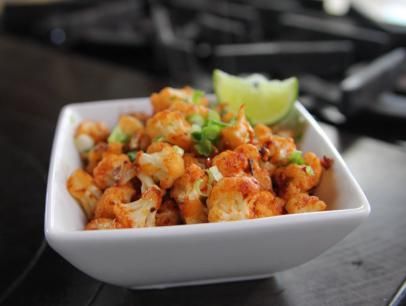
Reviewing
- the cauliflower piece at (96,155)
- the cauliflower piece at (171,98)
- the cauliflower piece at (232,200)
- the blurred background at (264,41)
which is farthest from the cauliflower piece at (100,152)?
the blurred background at (264,41)

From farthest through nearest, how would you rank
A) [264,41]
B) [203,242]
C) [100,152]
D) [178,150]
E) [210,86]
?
1. [264,41]
2. [210,86]
3. [100,152]
4. [178,150]
5. [203,242]

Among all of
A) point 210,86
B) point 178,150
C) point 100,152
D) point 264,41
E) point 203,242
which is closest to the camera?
point 203,242

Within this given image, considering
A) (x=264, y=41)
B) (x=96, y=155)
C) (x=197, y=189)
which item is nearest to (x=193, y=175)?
(x=197, y=189)

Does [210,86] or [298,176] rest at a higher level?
[298,176]

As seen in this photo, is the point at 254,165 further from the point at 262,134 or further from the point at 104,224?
the point at 104,224

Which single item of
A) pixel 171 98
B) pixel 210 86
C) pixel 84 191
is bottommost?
pixel 210 86

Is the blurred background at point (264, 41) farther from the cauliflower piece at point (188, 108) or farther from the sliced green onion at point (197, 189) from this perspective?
the sliced green onion at point (197, 189)

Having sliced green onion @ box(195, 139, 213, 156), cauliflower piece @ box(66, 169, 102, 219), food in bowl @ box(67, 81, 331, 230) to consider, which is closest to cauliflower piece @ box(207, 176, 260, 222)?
food in bowl @ box(67, 81, 331, 230)
